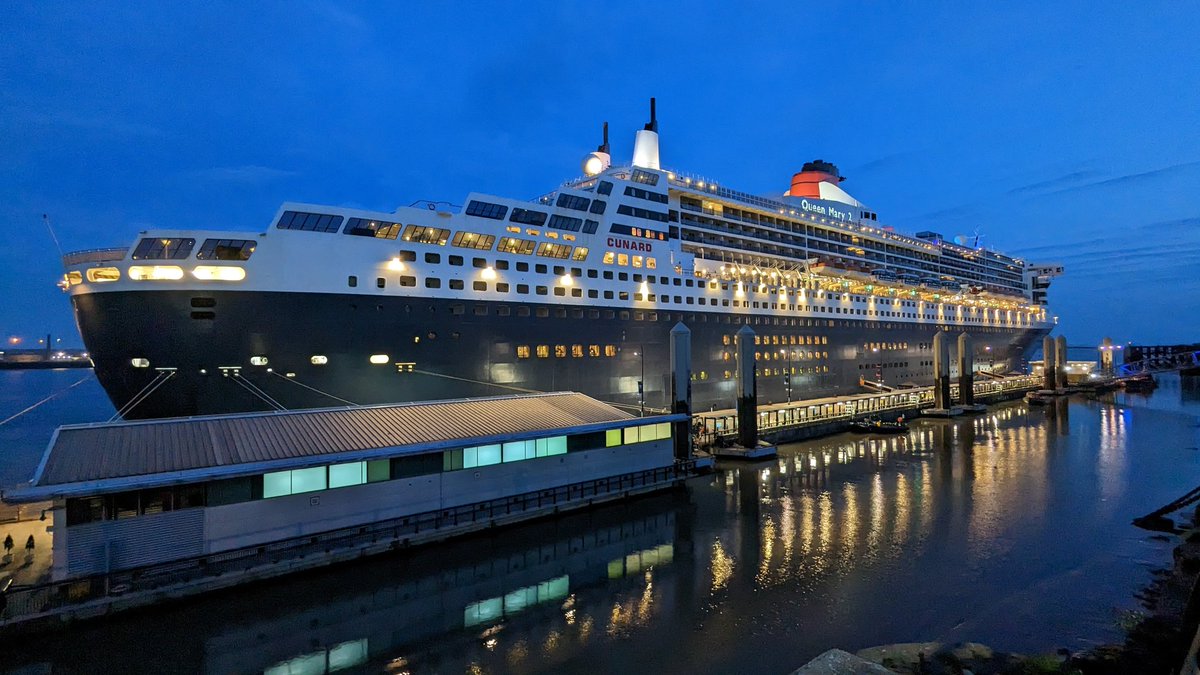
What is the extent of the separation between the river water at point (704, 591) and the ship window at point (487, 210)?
14061mm

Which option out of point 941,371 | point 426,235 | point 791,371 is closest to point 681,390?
point 426,235

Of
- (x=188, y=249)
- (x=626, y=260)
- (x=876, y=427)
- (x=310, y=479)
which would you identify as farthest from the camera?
(x=876, y=427)

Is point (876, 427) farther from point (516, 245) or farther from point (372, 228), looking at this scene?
point (372, 228)

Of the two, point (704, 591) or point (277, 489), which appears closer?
point (704, 591)

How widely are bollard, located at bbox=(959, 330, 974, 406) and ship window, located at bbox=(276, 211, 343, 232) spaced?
48341mm

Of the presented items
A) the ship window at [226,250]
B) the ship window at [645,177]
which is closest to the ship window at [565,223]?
the ship window at [645,177]

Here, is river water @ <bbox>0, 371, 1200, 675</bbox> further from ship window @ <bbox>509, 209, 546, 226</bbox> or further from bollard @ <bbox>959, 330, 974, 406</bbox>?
bollard @ <bbox>959, 330, 974, 406</bbox>

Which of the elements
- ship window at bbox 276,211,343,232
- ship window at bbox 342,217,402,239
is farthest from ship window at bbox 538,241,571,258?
ship window at bbox 276,211,343,232

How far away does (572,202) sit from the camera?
29812 mm

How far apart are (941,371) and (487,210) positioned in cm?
3852

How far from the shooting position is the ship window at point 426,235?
23.4m

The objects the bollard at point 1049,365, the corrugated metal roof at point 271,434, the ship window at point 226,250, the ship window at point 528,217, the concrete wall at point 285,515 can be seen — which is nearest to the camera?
the concrete wall at point 285,515

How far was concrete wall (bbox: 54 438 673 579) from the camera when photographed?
1133 cm

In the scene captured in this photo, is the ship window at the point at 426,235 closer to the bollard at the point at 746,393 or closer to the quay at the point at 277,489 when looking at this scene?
the quay at the point at 277,489
